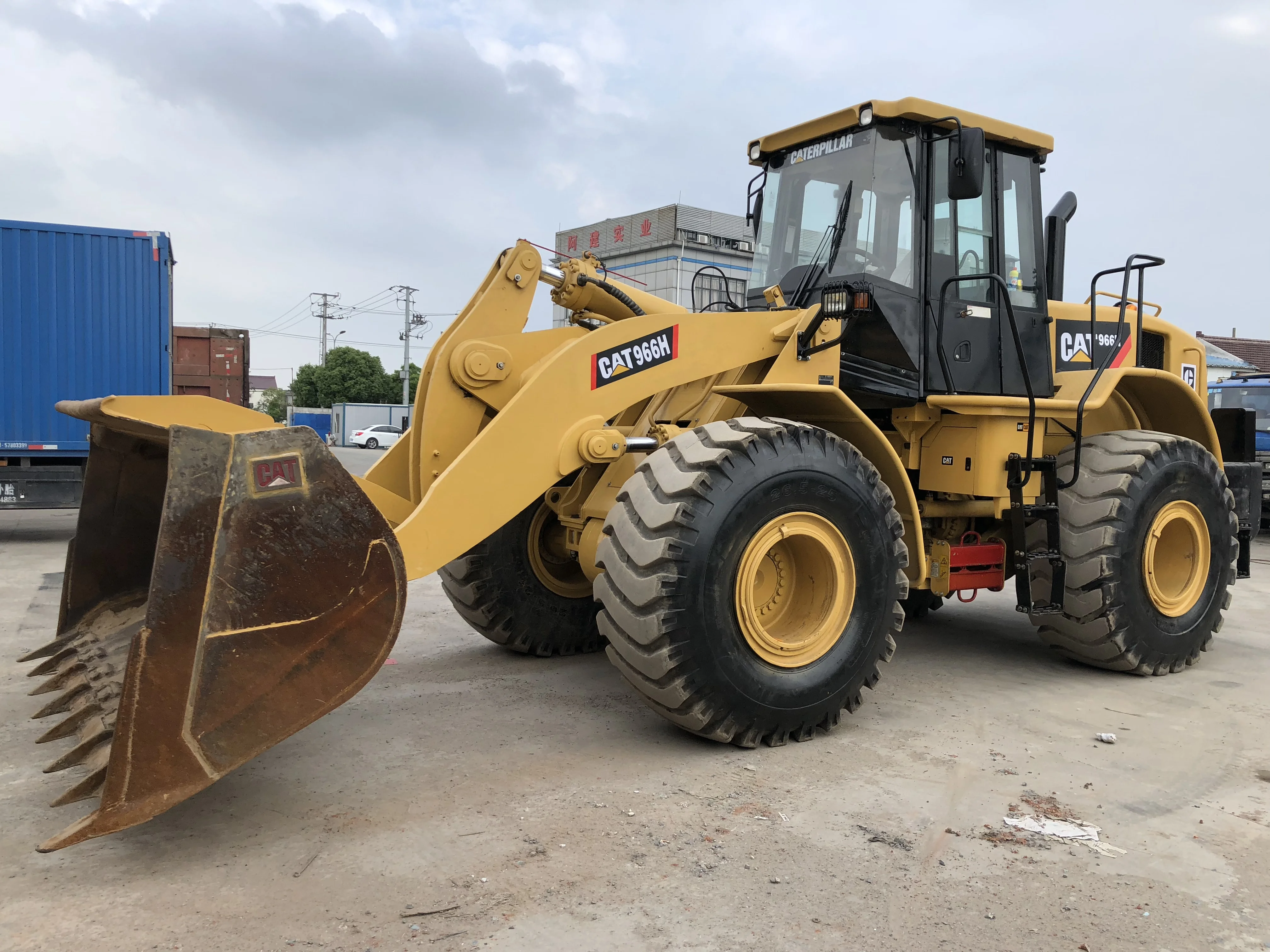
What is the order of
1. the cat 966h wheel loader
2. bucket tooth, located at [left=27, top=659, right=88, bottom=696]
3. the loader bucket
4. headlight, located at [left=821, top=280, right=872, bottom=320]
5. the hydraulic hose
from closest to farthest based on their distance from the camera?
the loader bucket
the cat 966h wheel loader
bucket tooth, located at [left=27, top=659, right=88, bottom=696]
headlight, located at [left=821, top=280, right=872, bottom=320]
the hydraulic hose

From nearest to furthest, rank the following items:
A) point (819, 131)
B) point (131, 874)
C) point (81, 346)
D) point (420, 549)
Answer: point (131, 874) < point (420, 549) < point (819, 131) < point (81, 346)

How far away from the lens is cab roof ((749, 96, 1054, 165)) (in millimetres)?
5062

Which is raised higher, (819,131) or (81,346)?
(819,131)

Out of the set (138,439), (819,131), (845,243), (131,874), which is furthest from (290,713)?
(819,131)

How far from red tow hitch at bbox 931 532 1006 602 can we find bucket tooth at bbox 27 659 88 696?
4.27 m

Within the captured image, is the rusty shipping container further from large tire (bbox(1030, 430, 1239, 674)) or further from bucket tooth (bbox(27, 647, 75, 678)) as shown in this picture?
large tire (bbox(1030, 430, 1239, 674))

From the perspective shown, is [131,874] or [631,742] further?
[631,742]

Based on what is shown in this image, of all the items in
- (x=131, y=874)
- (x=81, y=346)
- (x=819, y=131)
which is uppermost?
(x=819, y=131)

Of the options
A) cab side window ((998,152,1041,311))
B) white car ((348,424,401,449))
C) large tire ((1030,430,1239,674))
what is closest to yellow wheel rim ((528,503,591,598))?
large tire ((1030,430,1239,674))

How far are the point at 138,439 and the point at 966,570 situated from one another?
4394 mm

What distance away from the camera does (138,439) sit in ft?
14.4

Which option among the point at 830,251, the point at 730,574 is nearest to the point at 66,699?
the point at 730,574

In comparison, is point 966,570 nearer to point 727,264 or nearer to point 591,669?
point 591,669

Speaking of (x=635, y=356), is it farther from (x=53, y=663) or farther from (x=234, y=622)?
(x=53, y=663)
